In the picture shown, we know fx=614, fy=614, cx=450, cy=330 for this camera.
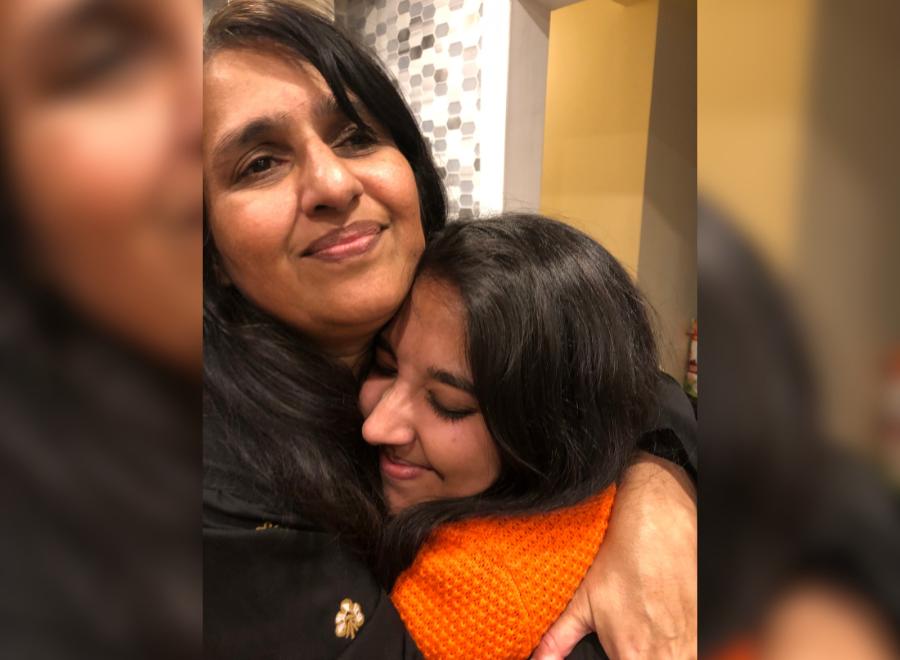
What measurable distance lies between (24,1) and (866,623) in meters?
0.37

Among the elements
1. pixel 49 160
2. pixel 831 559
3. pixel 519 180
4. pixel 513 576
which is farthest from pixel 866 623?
Answer: pixel 519 180

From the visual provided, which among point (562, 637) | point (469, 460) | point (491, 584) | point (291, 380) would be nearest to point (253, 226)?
point (291, 380)

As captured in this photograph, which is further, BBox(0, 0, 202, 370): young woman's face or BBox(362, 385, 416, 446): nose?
BBox(362, 385, 416, 446): nose

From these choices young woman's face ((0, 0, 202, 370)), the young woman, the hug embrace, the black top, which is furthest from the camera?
the young woman

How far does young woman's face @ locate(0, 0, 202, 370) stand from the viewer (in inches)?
4.5

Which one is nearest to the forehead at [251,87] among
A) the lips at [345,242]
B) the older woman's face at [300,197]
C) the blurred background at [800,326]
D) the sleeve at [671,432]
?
the older woman's face at [300,197]

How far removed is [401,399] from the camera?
0.84 meters

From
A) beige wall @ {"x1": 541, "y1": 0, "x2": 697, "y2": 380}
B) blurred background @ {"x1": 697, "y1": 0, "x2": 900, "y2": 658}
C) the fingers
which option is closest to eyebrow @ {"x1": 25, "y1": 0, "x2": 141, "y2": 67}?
blurred background @ {"x1": 697, "y1": 0, "x2": 900, "y2": 658}

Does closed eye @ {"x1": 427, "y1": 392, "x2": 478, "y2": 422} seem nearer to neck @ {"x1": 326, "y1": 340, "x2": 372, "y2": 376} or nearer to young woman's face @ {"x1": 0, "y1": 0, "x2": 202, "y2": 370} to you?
neck @ {"x1": 326, "y1": 340, "x2": 372, "y2": 376}

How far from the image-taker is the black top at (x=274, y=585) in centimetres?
56

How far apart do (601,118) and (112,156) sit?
1.08 metres

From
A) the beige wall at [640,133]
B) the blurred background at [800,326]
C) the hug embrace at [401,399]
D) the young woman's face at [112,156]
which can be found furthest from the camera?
the beige wall at [640,133]

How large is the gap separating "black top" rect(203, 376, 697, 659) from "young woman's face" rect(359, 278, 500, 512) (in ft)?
0.57

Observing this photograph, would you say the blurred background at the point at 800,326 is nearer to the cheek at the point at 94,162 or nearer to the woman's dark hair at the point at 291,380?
the cheek at the point at 94,162
